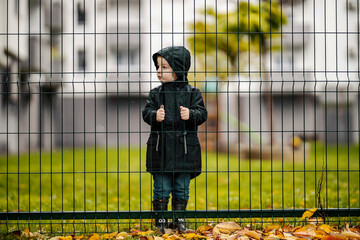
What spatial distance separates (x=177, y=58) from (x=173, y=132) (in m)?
0.63

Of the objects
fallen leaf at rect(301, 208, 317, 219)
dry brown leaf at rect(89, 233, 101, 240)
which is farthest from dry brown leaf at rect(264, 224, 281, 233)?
dry brown leaf at rect(89, 233, 101, 240)

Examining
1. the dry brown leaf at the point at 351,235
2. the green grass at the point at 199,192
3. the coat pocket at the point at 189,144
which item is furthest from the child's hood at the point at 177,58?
the dry brown leaf at the point at 351,235

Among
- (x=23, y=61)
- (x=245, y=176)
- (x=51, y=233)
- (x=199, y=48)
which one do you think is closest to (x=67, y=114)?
(x=23, y=61)

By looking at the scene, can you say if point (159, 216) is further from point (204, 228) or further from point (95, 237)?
point (95, 237)

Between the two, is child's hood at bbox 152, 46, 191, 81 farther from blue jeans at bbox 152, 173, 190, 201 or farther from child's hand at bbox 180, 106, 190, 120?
blue jeans at bbox 152, 173, 190, 201

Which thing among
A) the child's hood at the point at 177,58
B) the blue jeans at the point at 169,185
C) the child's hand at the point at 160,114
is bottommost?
the blue jeans at the point at 169,185

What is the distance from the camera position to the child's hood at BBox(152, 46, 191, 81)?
348 centimetres

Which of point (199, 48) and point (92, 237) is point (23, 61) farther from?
point (92, 237)

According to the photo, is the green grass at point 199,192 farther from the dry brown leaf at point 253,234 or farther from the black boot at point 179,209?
the dry brown leaf at point 253,234

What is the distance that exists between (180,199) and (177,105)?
800 mm

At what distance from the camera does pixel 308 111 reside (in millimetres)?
17641

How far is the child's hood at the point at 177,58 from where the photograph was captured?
348 cm

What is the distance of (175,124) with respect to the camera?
3543 mm

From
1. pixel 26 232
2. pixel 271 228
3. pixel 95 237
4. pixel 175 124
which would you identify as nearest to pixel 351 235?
pixel 271 228
